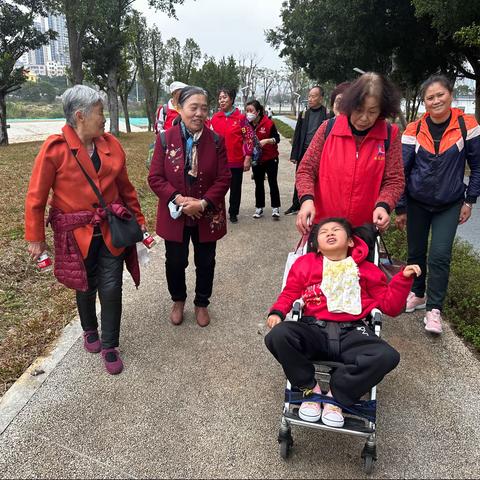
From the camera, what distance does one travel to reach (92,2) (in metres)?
14.5

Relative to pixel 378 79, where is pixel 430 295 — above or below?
below

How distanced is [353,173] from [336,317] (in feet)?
2.98

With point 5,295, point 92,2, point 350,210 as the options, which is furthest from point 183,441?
point 92,2

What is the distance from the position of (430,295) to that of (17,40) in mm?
20689

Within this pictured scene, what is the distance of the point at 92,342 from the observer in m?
3.28

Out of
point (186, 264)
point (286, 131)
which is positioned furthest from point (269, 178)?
point (286, 131)

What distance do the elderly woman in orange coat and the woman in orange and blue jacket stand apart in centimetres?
222

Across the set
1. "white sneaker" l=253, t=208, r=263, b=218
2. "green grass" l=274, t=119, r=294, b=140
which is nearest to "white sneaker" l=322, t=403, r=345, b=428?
"white sneaker" l=253, t=208, r=263, b=218

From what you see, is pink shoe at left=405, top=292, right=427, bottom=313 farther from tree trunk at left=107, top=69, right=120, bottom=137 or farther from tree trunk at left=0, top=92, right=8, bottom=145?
tree trunk at left=107, top=69, right=120, bottom=137

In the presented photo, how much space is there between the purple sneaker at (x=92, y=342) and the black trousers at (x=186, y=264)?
0.71 m

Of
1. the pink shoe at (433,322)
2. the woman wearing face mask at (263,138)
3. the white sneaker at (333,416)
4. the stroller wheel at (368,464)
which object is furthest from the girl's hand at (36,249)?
the woman wearing face mask at (263,138)

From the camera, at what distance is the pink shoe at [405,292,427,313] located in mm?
3908

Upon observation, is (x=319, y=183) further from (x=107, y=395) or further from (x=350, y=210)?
(x=107, y=395)

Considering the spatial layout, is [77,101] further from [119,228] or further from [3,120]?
[3,120]
